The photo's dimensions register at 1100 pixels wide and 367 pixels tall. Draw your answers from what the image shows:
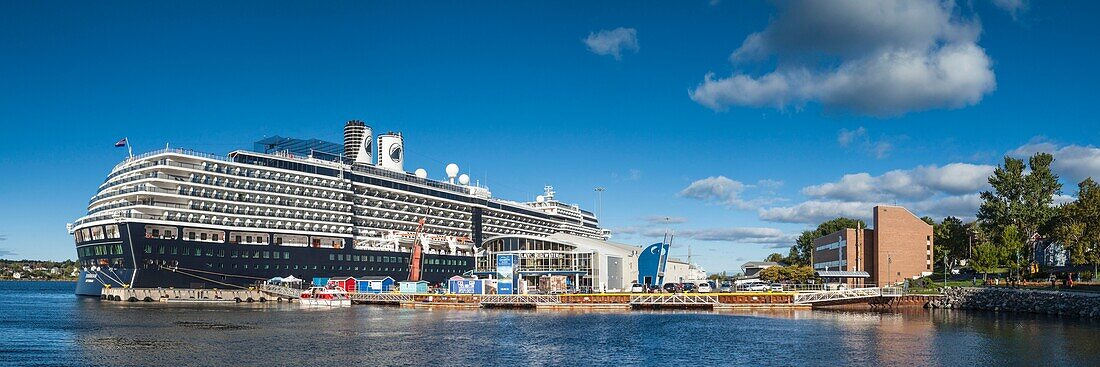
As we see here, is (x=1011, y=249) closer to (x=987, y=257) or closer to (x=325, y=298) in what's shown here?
(x=987, y=257)

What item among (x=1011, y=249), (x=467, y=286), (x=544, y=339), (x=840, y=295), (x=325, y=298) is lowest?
(x=325, y=298)

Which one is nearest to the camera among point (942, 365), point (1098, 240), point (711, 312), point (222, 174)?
point (942, 365)

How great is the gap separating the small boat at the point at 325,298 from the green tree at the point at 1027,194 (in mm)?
83231

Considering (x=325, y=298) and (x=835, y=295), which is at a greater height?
(x=835, y=295)

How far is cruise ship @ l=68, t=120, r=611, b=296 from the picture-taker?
351 feet

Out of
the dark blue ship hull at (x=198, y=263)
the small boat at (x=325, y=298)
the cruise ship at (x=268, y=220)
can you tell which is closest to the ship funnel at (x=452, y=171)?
the cruise ship at (x=268, y=220)

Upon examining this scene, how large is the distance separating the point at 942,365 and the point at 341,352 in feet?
103

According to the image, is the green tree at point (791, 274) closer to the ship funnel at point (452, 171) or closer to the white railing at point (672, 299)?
the white railing at point (672, 299)

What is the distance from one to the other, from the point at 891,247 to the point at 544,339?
239 feet

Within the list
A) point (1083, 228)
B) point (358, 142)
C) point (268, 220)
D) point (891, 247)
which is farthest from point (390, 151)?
point (1083, 228)

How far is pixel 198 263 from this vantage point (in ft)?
355

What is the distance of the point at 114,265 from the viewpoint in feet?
351

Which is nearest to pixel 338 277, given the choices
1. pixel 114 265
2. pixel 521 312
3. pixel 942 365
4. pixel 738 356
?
pixel 114 265

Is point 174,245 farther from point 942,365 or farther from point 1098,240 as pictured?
point 1098,240
